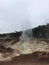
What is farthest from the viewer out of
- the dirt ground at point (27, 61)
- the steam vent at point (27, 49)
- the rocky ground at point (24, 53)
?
the steam vent at point (27, 49)

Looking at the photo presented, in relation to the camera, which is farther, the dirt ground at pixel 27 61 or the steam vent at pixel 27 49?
the steam vent at pixel 27 49

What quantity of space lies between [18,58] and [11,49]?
2.60m

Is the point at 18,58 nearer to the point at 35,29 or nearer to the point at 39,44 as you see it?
the point at 39,44

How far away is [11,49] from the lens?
1673 centimetres

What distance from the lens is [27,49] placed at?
16.2 metres

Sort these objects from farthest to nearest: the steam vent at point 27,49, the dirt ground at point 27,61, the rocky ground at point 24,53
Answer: the steam vent at point 27,49 → the rocky ground at point 24,53 → the dirt ground at point 27,61

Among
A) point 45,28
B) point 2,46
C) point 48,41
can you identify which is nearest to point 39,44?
point 48,41

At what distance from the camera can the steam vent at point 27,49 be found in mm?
13648

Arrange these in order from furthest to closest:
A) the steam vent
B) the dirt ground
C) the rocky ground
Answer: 1. the steam vent
2. the rocky ground
3. the dirt ground

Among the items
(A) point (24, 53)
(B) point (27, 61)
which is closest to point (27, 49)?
(A) point (24, 53)

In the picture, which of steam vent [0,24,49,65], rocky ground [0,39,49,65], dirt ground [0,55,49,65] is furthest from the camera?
steam vent [0,24,49,65]

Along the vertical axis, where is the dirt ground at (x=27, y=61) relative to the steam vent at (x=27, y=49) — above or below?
below

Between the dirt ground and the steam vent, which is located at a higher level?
the steam vent

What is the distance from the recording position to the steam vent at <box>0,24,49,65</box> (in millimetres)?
13648
